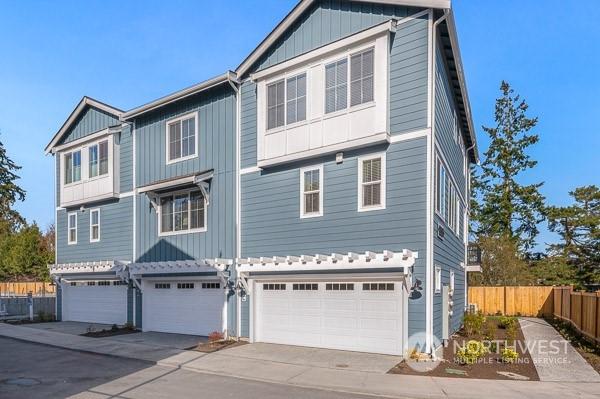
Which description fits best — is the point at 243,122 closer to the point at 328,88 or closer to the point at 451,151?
the point at 328,88

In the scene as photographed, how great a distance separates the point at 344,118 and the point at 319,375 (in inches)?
258

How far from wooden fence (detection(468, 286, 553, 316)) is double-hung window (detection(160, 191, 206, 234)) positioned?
16830 millimetres

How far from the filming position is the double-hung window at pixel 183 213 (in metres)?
16.4

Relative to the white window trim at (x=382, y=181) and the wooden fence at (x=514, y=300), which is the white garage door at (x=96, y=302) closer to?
the white window trim at (x=382, y=181)

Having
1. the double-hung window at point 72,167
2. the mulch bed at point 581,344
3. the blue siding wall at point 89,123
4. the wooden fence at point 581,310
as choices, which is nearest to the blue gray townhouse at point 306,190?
the blue siding wall at point 89,123

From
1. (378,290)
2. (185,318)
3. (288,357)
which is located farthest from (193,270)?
(378,290)

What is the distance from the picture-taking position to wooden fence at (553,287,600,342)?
13.6m

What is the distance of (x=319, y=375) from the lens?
391 inches

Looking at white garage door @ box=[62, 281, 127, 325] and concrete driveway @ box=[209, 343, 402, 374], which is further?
white garage door @ box=[62, 281, 127, 325]

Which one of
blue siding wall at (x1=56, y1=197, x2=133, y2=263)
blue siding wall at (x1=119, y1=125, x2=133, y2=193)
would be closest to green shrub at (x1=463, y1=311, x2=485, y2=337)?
blue siding wall at (x1=56, y1=197, x2=133, y2=263)

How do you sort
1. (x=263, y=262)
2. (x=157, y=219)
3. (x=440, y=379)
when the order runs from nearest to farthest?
1. (x=440, y=379)
2. (x=263, y=262)
3. (x=157, y=219)

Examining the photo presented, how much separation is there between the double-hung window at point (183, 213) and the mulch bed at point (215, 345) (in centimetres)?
400

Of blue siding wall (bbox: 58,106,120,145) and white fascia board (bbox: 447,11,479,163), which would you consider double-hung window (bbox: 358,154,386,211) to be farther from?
blue siding wall (bbox: 58,106,120,145)

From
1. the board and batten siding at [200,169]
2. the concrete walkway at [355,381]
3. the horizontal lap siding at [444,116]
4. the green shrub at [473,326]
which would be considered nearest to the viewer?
the concrete walkway at [355,381]
